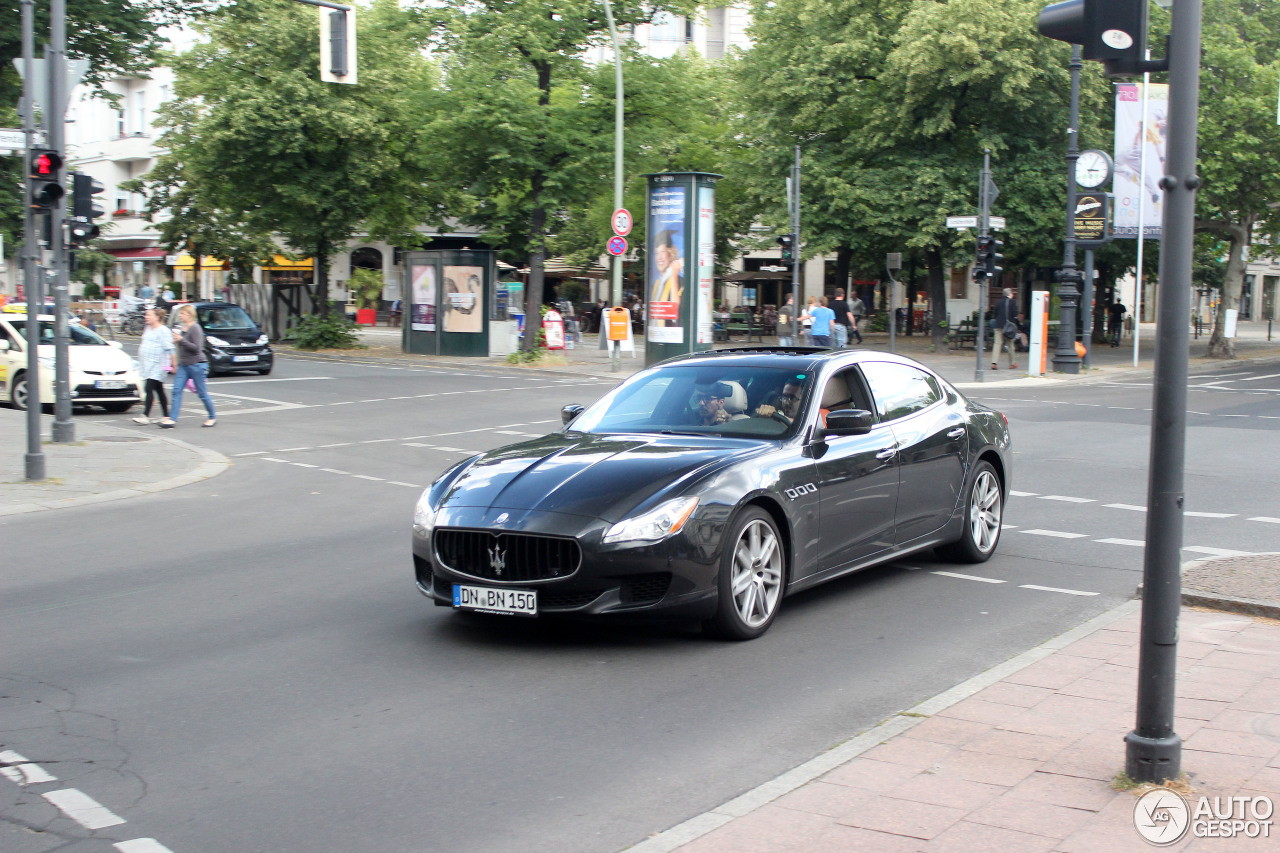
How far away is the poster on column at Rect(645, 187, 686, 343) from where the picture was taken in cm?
2861

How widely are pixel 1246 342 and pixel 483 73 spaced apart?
3517cm

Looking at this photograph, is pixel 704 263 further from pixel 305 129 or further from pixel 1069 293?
pixel 305 129

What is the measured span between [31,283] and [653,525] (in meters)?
11.4

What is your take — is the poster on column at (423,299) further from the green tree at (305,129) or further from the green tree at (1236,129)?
the green tree at (1236,129)

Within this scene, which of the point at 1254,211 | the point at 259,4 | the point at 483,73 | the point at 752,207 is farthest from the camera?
the point at 752,207

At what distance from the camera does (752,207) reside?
4219 cm

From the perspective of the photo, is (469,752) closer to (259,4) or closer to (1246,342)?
(259,4)

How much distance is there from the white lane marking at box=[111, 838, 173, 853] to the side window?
199 inches

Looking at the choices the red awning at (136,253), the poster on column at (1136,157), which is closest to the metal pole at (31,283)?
the poster on column at (1136,157)

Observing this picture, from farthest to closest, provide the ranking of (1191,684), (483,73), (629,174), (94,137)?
(94,137) < (629,174) < (483,73) < (1191,684)

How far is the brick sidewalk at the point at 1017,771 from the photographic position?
12.9ft

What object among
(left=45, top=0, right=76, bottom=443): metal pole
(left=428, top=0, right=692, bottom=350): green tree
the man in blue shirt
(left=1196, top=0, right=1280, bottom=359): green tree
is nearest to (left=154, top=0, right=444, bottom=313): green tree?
(left=428, top=0, right=692, bottom=350): green tree

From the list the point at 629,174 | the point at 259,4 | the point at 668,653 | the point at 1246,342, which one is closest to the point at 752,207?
the point at 629,174

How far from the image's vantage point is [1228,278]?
3794 centimetres
